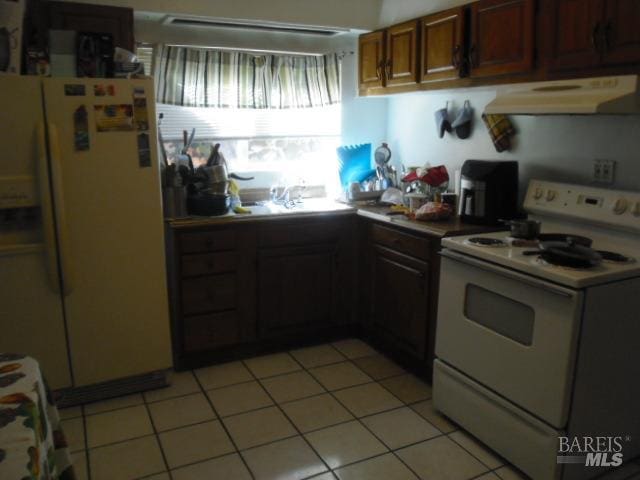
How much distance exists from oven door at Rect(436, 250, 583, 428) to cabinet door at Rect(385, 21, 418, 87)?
131 cm

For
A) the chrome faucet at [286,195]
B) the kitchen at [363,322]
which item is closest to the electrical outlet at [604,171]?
the kitchen at [363,322]

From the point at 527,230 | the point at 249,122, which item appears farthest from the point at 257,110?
the point at 527,230

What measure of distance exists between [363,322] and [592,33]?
206cm

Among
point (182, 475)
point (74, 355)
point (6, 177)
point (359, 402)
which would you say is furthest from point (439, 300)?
point (6, 177)

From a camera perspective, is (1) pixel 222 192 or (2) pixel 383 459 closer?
(2) pixel 383 459

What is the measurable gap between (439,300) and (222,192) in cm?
140

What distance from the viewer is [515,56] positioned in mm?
2527

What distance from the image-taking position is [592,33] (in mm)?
2186

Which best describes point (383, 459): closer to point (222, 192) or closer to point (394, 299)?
point (394, 299)

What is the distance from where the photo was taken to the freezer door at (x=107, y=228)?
8.24 feet

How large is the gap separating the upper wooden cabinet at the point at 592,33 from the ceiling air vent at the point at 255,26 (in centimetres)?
162

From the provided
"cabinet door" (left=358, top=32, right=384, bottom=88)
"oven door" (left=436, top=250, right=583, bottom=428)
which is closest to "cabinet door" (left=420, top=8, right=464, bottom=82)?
"cabinet door" (left=358, top=32, right=384, bottom=88)

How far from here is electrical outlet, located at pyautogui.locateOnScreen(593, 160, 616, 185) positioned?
2.48 metres

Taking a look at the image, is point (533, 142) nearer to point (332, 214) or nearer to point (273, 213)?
point (332, 214)
